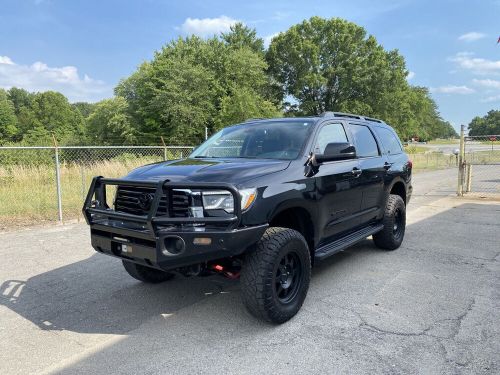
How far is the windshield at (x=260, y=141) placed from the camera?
4.30 meters

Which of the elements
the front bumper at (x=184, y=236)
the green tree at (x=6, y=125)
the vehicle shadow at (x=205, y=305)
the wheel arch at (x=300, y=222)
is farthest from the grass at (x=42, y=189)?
the green tree at (x=6, y=125)

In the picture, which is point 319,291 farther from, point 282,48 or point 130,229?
point 282,48

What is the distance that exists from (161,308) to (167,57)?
3907 centimetres

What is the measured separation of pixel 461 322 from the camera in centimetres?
362

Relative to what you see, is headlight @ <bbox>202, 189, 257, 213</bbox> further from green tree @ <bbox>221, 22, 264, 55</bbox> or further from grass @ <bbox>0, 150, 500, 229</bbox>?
green tree @ <bbox>221, 22, 264, 55</bbox>

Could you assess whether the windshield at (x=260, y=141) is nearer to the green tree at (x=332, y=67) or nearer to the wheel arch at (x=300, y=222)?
the wheel arch at (x=300, y=222)

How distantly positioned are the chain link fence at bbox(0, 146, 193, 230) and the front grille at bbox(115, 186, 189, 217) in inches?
209

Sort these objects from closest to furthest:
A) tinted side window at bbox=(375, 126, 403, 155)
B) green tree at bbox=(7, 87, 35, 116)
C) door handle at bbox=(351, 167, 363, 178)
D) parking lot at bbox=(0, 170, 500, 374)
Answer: parking lot at bbox=(0, 170, 500, 374)
door handle at bbox=(351, 167, 363, 178)
tinted side window at bbox=(375, 126, 403, 155)
green tree at bbox=(7, 87, 35, 116)

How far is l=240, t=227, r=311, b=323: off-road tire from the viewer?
3.34 metres

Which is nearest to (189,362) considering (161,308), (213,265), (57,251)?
(213,265)

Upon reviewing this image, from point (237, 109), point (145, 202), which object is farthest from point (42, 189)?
point (237, 109)

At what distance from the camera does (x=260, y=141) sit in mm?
4586

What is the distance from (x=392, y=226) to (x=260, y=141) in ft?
8.60

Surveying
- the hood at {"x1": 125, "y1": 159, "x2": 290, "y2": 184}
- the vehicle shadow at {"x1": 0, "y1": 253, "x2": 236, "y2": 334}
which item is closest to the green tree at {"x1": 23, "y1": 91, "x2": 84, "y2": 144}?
the vehicle shadow at {"x1": 0, "y1": 253, "x2": 236, "y2": 334}
